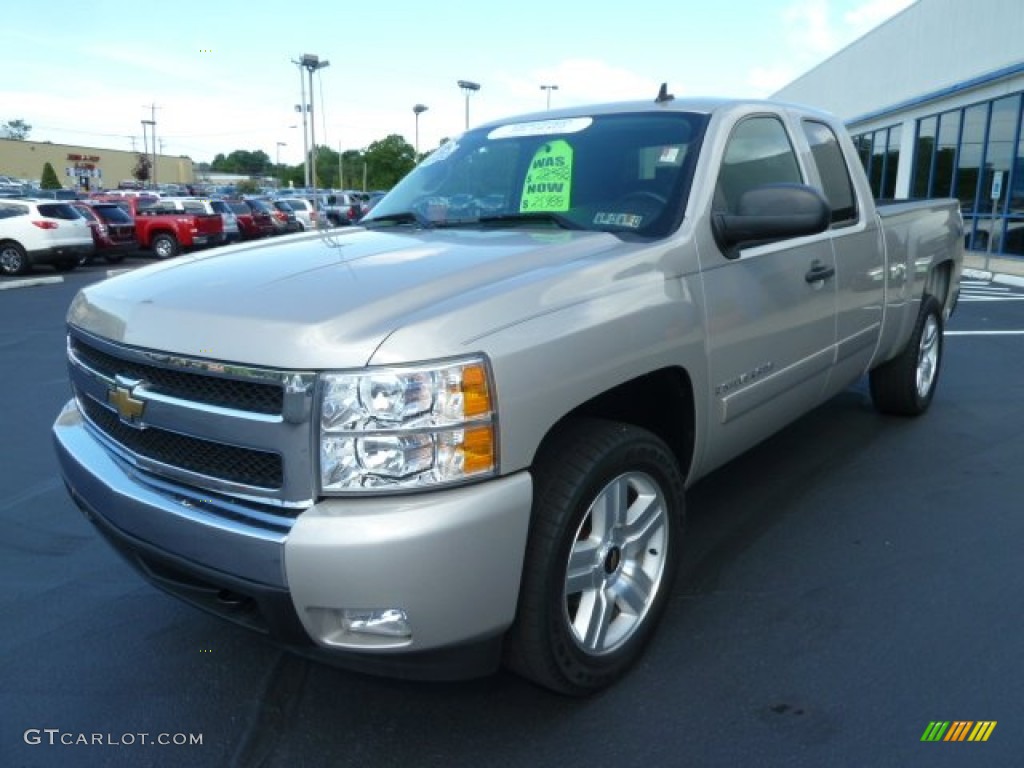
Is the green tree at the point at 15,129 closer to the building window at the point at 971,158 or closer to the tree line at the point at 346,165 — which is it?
the tree line at the point at 346,165

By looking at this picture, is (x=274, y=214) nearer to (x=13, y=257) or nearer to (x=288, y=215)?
(x=288, y=215)

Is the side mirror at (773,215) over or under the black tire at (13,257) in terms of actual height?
over

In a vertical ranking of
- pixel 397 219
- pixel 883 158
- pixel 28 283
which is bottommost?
pixel 28 283

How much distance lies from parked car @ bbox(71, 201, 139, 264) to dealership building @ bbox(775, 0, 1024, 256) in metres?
18.8

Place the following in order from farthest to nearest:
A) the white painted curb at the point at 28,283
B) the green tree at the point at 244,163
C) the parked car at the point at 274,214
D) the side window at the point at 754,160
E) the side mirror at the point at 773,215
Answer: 1. the green tree at the point at 244,163
2. the parked car at the point at 274,214
3. the white painted curb at the point at 28,283
4. the side window at the point at 754,160
5. the side mirror at the point at 773,215

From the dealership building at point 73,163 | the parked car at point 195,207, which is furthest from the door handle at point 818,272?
the dealership building at point 73,163

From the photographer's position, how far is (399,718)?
2.61 metres

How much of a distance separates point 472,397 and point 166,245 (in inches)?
888

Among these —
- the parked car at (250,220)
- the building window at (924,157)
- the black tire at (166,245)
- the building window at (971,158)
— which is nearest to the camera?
the building window at (971,158)

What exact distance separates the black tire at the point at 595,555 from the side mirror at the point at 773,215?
88cm

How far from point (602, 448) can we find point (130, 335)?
141cm

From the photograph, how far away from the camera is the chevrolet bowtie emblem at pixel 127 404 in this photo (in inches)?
95.9

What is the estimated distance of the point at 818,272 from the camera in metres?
3.74

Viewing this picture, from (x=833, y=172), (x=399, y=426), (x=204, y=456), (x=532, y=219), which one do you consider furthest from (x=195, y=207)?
(x=399, y=426)
